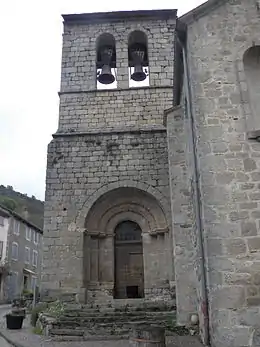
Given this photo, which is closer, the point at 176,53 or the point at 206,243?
the point at 206,243

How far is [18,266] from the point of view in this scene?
94.6ft

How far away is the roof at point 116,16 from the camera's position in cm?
1336

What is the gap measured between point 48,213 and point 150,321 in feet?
14.9

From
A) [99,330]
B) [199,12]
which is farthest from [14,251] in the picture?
[199,12]

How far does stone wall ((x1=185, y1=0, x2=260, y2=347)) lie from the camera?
209 inches

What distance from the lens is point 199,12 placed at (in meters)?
6.98

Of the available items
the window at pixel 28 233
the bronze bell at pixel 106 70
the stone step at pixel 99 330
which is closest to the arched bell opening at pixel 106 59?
the bronze bell at pixel 106 70

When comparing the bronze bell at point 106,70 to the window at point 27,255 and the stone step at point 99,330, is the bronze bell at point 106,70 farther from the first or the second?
the window at point 27,255

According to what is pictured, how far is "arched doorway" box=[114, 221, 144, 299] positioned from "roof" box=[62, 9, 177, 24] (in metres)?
7.33

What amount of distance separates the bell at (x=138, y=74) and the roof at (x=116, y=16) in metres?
2.13

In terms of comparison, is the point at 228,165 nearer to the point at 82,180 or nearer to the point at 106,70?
the point at 82,180

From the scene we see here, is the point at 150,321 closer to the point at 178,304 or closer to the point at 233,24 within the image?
the point at 178,304

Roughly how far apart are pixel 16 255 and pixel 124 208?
19.7 meters

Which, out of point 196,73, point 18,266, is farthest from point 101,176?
point 18,266
